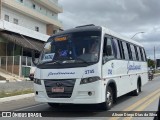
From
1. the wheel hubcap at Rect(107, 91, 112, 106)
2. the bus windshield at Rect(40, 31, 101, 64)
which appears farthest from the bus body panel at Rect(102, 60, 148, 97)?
the bus windshield at Rect(40, 31, 101, 64)

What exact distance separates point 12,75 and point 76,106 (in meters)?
22.4

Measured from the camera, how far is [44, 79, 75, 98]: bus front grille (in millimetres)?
10242

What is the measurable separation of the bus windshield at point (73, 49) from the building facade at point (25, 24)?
2245 cm

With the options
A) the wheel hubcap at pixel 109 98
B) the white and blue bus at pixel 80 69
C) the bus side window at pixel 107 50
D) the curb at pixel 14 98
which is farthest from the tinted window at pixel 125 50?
the curb at pixel 14 98

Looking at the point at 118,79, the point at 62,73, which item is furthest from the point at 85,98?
the point at 118,79

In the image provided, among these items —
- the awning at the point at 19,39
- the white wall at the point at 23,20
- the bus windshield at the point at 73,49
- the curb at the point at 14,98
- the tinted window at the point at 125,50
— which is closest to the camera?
the bus windshield at the point at 73,49

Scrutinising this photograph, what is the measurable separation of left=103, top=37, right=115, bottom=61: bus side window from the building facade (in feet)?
73.6

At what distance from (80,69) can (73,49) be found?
0.91m

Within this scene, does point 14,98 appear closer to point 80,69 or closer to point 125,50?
point 125,50

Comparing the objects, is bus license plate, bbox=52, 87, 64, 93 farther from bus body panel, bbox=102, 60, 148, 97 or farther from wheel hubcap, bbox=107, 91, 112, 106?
wheel hubcap, bbox=107, 91, 112, 106

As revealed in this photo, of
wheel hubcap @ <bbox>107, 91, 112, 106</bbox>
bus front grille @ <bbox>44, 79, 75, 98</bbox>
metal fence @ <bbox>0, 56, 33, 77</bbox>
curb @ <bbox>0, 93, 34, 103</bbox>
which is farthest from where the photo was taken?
metal fence @ <bbox>0, 56, 33, 77</bbox>

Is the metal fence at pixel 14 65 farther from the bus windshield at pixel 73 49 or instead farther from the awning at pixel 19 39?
the bus windshield at pixel 73 49

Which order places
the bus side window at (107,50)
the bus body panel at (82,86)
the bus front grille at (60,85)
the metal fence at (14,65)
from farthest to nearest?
1. the metal fence at (14,65)
2. the bus side window at (107,50)
3. the bus front grille at (60,85)
4. the bus body panel at (82,86)

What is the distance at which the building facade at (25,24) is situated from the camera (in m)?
35.4
